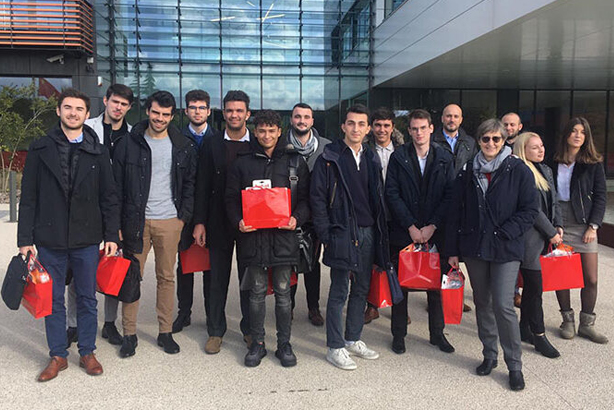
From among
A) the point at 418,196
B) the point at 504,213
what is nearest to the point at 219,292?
the point at 418,196

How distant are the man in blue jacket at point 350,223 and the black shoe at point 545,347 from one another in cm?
139

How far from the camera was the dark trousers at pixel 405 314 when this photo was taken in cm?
425

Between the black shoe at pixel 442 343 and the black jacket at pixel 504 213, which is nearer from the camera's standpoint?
the black jacket at pixel 504 213

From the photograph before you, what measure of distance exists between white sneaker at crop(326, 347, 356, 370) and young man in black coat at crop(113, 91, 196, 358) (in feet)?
4.31

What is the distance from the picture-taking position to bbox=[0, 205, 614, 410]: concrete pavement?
11.0 feet

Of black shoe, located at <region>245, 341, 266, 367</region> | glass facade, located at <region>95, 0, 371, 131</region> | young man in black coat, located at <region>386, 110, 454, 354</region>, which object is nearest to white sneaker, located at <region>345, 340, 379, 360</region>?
young man in black coat, located at <region>386, 110, 454, 354</region>

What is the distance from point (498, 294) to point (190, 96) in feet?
10.6

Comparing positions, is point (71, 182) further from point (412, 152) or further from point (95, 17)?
point (95, 17)

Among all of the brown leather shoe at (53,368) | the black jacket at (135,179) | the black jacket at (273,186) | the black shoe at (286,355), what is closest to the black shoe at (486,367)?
the black shoe at (286,355)

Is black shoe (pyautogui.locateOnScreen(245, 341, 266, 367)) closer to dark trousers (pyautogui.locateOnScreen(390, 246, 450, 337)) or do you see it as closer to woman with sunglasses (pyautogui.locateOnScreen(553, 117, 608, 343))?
dark trousers (pyautogui.locateOnScreen(390, 246, 450, 337))

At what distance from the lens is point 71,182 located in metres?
3.69

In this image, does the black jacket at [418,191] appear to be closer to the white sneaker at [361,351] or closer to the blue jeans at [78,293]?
the white sneaker at [361,351]

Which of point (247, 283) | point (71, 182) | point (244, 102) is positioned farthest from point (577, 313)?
point (71, 182)

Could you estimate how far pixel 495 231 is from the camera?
11.7 ft
